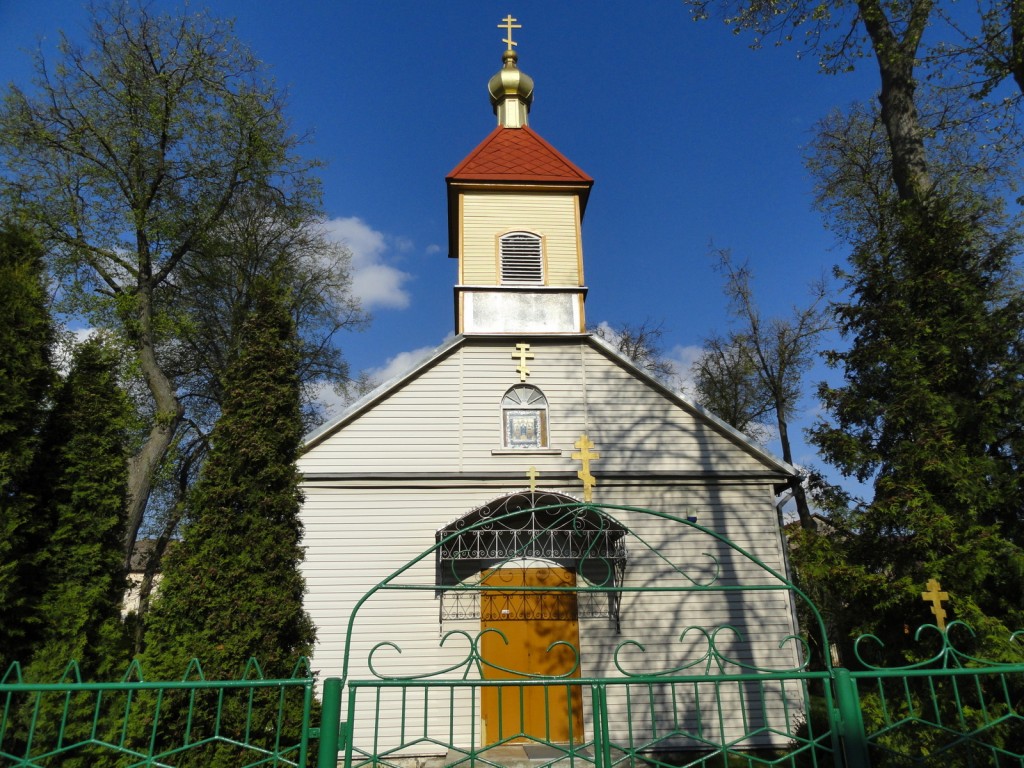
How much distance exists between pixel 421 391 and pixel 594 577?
374 cm

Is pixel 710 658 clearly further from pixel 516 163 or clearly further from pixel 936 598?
pixel 516 163

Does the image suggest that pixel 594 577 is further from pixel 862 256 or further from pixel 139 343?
pixel 139 343

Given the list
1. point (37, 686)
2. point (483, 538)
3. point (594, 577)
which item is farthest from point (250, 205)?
point (37, 686)

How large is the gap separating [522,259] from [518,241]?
0.35 metres

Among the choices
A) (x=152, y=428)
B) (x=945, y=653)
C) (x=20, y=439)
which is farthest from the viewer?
(x=152, y=428)

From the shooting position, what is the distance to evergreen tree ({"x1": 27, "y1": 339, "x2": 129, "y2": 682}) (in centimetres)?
637

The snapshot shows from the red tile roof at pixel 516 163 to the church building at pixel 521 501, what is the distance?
1.61 m

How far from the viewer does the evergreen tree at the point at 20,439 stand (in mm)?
6016

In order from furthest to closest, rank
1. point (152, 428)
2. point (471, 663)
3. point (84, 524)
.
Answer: point (152, 428)
point (471, 663)
point (84, 524)

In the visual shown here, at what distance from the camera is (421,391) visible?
10.7m

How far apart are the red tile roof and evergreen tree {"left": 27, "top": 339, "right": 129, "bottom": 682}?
7.17m

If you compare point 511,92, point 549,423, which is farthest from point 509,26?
point 549,423

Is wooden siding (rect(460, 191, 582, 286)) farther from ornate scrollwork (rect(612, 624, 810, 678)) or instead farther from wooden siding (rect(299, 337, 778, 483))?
ornate scrollwork (rect(612, 624, 810, 678))

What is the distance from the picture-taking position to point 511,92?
15047mm
